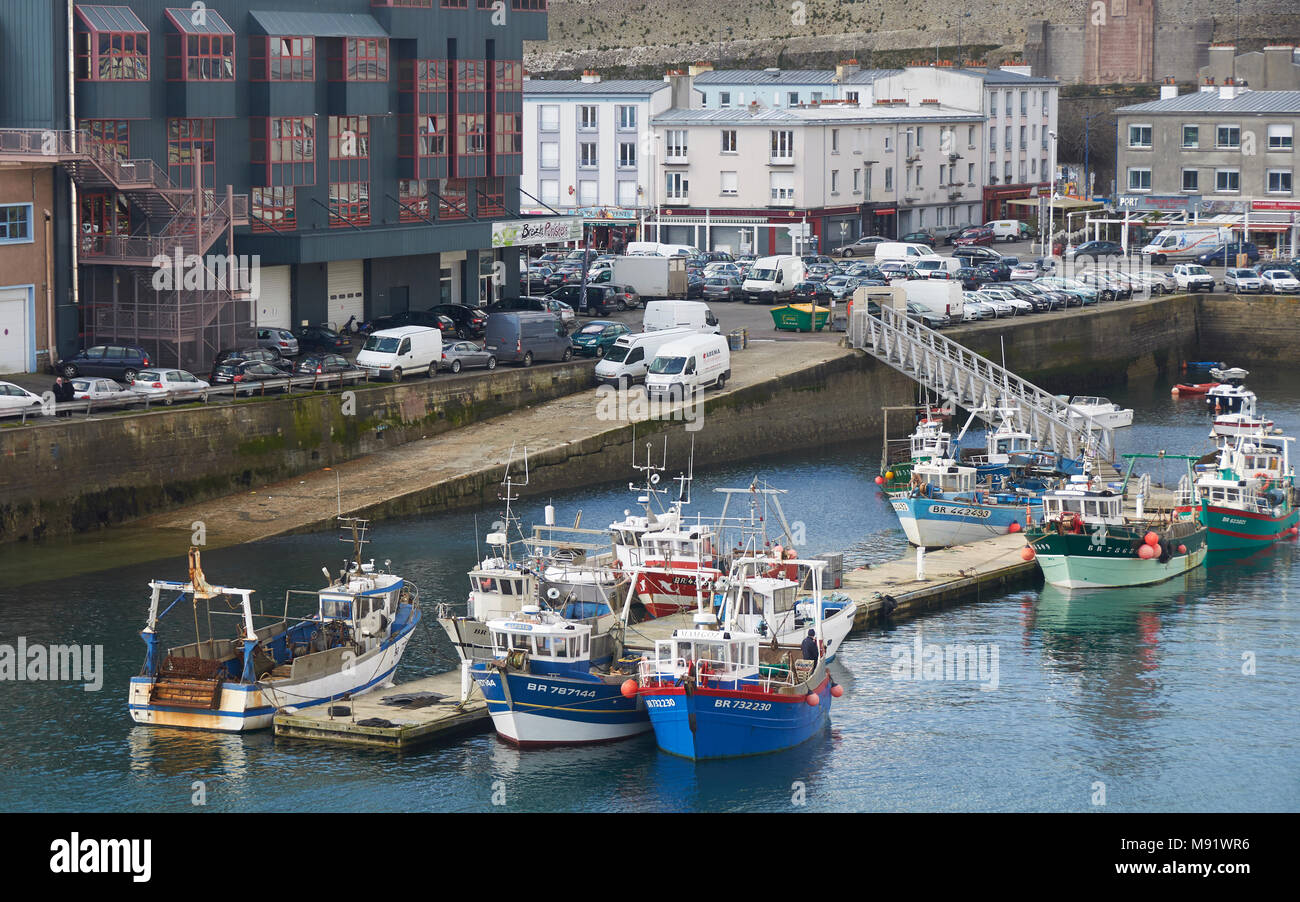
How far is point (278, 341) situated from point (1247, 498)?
32.4m

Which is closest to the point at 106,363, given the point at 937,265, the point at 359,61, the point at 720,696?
the point at 359,61

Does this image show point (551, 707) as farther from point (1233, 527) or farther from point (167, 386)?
point (1233, 527)

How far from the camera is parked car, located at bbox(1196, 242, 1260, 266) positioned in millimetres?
112438

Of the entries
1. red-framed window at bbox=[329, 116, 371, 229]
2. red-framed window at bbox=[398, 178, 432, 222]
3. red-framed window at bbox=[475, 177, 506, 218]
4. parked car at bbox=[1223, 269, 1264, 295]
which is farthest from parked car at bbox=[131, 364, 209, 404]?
parked car at bbox=[1223, 269, 1264, 295]

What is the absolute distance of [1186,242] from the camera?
11575cm

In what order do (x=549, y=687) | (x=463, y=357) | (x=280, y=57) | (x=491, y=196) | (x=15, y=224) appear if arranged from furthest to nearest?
1. (x=491, y=196)
2. (x=280, y=57)
3. (x=463, y=357)
4. (x=15, y=224)
5. (x=549, y=687)

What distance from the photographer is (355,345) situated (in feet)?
256

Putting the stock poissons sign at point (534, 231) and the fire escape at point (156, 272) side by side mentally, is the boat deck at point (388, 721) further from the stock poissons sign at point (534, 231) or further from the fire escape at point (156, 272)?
the stock poissons sign at point (534, 231)

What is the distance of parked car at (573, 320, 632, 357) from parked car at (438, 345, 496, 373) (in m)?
5.18

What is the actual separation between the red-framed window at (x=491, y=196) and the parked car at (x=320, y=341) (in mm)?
12961

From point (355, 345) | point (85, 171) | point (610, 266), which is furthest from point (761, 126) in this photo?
point (85, 171)

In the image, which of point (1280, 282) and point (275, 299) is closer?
point (275, 299)

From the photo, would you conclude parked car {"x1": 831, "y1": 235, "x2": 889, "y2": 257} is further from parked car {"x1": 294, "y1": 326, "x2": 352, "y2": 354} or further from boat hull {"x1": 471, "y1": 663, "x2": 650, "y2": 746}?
boat hull {"x1": 471, "y1": 663, "x2": 650, "y2": 746}
